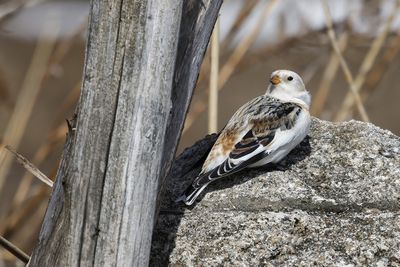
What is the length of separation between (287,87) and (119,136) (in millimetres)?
1654

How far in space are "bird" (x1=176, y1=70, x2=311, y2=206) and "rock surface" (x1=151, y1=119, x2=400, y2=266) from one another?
0.05 metres

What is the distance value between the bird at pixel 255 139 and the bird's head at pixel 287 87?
0.21ft

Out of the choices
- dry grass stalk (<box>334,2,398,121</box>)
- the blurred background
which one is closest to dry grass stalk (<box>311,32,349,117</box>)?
the blurred background

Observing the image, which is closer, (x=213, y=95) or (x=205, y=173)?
(x=205, y=173)

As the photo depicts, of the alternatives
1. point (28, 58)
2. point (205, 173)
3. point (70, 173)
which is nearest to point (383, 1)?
point (205, 173)

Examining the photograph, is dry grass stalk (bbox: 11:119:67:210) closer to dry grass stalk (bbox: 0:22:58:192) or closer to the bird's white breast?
dry grass stalk (bbox: 0:22:58:192)

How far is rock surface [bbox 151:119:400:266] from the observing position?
117 inches

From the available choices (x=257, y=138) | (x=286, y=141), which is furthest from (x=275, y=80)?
(x=286, y=141)

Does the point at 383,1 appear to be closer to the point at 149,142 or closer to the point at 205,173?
the point at 205,173

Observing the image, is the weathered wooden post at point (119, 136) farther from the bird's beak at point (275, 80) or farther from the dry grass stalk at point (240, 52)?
the dry grass stalk at point (240, 52)

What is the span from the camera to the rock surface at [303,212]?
9.75 ft

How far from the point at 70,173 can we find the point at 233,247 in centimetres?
57

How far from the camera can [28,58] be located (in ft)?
37.7

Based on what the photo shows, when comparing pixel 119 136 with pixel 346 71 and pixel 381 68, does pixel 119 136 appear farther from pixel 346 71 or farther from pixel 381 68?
pixel 381 68
